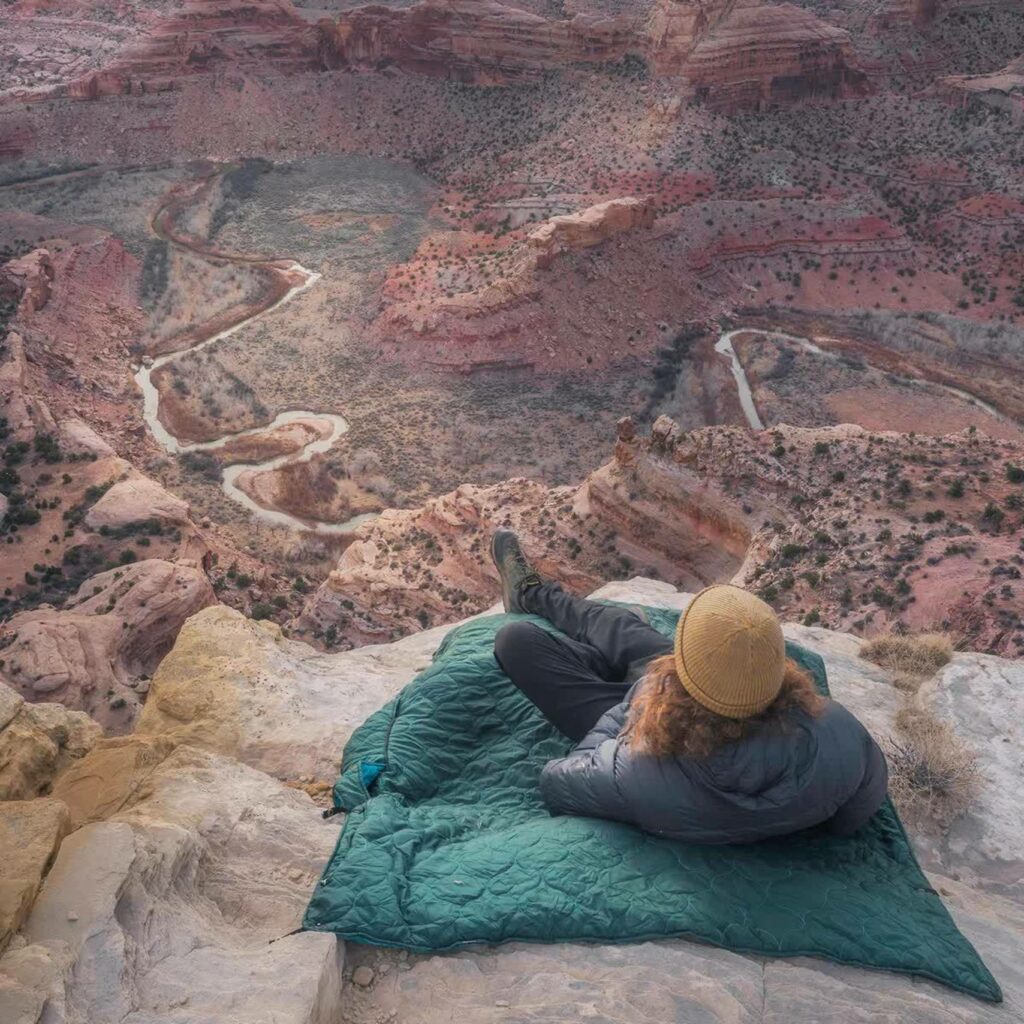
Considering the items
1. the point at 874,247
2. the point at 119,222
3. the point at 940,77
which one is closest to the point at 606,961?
the point at 874,247

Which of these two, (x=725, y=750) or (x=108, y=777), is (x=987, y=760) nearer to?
(x=725, y=750)

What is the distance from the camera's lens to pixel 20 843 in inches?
200

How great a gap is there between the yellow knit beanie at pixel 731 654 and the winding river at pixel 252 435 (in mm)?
24702

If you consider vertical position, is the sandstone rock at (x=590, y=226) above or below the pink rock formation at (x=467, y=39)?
below

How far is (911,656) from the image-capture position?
920 cm

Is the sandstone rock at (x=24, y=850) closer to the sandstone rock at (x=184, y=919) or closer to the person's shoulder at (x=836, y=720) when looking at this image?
the sandstone rock at (x=184, y=919)

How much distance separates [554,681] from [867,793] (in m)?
2.26

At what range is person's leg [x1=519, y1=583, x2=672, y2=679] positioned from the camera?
686 centimetres

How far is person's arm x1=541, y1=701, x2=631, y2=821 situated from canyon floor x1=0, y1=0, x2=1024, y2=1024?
958 mm

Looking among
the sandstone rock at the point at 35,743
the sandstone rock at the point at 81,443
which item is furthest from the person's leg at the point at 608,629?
the sandstone rock at the point at 81,443

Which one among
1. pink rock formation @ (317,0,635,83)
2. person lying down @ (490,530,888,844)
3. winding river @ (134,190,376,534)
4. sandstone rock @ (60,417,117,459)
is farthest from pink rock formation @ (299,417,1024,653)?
pink rock formation @ (317,0,635,83)

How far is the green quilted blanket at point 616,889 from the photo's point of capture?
17.1 feet

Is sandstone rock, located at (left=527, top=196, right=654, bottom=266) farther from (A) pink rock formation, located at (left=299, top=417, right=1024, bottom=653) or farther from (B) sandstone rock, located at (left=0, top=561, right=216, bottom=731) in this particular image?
(B) sandstone rock, located at (left=0, top=561, right=216, bottom=731)

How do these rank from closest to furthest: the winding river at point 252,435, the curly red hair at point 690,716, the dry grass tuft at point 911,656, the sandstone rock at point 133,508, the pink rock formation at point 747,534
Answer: the curly red hair at point 690,716 → the dry grass tuft at point 911,656 → the pink rock formation at point 747,534 → the sandstone rock at point 133,508 → the winding river at point 252,435
